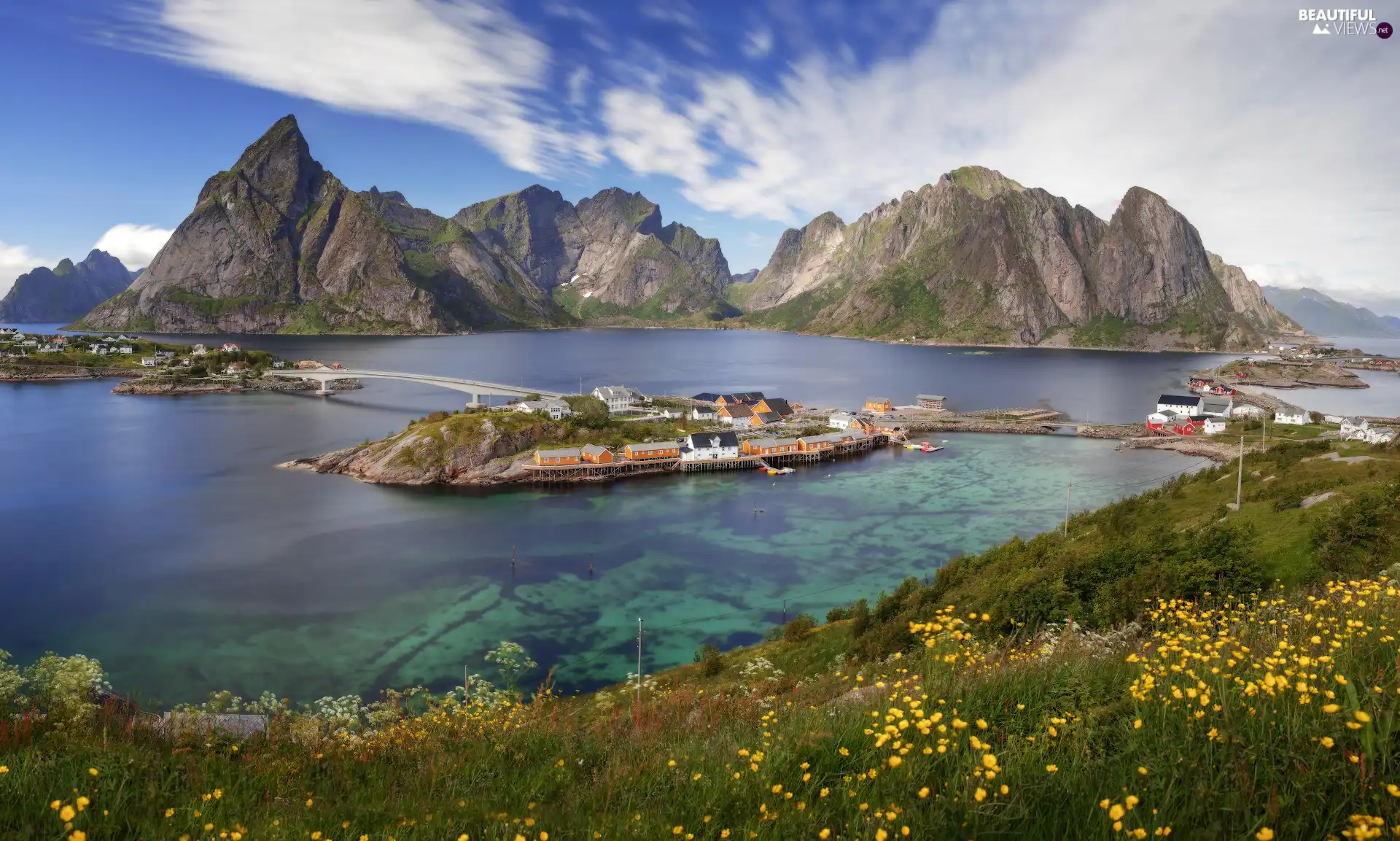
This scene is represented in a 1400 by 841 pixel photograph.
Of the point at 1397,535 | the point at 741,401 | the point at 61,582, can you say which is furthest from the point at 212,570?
the point at 741,401

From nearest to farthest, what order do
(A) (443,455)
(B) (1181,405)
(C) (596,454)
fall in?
(A) (443,455), (C) (596,454), (B) (1181,405)

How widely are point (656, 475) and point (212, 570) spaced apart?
118ft

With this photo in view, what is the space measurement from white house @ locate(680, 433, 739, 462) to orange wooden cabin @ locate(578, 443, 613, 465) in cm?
766

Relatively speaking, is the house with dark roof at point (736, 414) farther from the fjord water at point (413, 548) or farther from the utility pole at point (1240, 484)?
the utility pole at point (1240, 484)

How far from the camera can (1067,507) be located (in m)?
48.5

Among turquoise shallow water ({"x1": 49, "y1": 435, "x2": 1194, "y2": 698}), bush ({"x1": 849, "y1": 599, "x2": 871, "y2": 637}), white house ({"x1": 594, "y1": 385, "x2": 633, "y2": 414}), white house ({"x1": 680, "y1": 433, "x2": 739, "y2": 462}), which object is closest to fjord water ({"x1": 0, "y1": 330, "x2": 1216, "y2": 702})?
turquoise shallow water ({"x1": 49, "y1": 435, "x2": 1194, "y2": 698})

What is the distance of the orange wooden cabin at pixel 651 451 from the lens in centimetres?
6656

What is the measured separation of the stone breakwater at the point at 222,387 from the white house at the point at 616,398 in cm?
5328

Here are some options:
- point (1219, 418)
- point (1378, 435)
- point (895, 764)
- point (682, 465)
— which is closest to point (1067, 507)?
point (682, 465)

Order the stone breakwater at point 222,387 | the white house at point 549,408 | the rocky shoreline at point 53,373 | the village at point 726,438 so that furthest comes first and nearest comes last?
1. the rocky shoreline at point 53,373
2. the stone breakwater at point 222,387
3. the white house at point 549,408
4. the village at point 726,438

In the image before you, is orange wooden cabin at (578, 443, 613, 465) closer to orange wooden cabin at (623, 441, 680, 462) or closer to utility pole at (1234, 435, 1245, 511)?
orange wooden cabin at (623, 441, 680, 462)

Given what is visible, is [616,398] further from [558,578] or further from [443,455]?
[558,578]

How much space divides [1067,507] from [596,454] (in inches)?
1538

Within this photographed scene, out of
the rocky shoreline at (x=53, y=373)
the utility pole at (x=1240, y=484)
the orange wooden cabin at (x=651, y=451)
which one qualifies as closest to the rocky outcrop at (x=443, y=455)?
the orange wooden cabin at (x=651, y=451)
